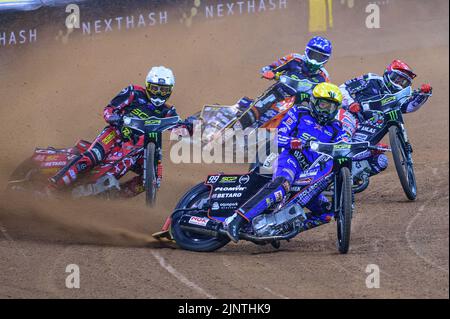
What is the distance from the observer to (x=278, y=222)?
12.5 meters

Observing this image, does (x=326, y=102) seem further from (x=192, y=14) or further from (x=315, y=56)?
(x=192, y=14)

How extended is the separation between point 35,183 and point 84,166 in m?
0.92

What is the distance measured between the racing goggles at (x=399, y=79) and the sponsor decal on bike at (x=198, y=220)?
5029 millimetres

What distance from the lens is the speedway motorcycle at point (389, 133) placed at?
608 inches

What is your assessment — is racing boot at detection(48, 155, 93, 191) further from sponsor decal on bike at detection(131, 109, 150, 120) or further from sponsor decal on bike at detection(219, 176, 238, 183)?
sponsor decal on bike at detection(219, 176, 238, 183)

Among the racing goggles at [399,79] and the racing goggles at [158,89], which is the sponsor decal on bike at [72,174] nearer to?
the racing goggles at [158,89]

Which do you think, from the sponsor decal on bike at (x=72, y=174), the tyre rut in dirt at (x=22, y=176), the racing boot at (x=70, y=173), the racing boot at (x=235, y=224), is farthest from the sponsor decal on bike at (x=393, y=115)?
the tyre rut in dirt at (x=22, y=176)

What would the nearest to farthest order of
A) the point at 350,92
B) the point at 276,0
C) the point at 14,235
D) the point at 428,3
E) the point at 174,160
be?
the point at 14,235
the point at 350,92
the point at 174,160
the point at 276,0
the point at 428,3

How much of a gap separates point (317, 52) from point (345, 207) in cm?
530

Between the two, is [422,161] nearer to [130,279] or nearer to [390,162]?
[390,162]

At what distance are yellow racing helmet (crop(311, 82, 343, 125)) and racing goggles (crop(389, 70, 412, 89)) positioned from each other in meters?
3.88

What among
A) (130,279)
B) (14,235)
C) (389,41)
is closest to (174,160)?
(14,235)

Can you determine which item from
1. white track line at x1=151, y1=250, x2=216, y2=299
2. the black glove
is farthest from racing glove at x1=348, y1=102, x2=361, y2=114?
white track line at x1=151, y1=250, x2=216, y2=299

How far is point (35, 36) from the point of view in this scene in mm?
22484
